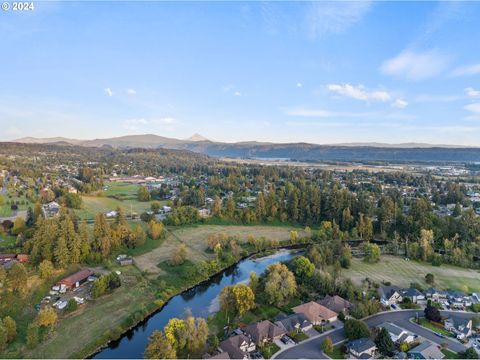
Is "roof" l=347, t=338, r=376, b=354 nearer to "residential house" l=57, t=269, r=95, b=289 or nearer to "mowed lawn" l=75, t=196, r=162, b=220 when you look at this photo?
"residential house" l=57, t=269, r=95, b=289

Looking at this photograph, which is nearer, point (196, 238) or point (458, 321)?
point (458, 321)

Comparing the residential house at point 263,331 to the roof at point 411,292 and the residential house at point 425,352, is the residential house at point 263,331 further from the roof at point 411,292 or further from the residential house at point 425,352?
the roof at point 411,292

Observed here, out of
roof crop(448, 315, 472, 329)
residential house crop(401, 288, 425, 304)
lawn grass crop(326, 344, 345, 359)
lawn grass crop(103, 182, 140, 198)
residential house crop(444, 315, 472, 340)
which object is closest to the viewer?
lawn grass crop(326, 344, 345, 359)

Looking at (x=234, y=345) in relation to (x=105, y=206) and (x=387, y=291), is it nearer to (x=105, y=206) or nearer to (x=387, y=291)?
(x=387, y=291)

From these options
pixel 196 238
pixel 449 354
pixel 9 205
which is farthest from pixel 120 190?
pixel 449 354

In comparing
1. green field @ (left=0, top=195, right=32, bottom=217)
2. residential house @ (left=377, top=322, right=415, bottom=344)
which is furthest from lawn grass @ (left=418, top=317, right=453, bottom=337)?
green field @ (left=0, top=195, right=32, bottom=217)
